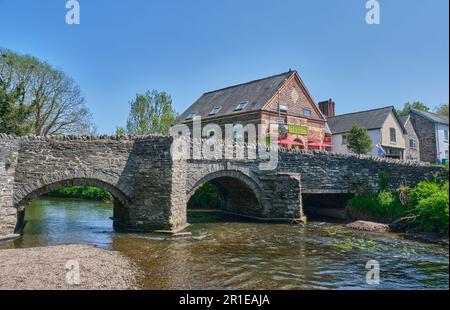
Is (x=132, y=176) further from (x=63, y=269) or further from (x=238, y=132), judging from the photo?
(x=238, y=132)

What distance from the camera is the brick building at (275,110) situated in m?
26.4

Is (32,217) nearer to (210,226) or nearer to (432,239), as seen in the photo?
(210,226)

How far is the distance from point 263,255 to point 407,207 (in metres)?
9.37

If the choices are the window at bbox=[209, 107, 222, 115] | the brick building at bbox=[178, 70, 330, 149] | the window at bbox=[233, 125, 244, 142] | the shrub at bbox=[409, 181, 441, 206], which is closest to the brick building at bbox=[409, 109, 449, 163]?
the brick building at bbox=[178, 70, 330, 149]

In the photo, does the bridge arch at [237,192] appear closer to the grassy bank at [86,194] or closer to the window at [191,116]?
the grassy bank at [86,194]

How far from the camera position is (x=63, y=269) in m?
7.86

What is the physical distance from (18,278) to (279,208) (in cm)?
1259

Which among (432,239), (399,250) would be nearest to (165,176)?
(399,250)

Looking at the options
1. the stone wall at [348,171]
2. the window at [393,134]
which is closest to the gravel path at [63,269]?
the stone wall at [348,171]

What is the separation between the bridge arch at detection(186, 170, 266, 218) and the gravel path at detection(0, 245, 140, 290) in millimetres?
6037

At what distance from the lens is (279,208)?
17.3m

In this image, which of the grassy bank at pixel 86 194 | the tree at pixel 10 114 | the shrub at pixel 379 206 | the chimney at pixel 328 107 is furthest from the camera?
the chimney at pixel 328 107

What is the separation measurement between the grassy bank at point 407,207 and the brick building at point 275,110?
8773 mm

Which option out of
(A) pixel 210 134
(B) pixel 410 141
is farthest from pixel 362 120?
(A) pixel 210 134
